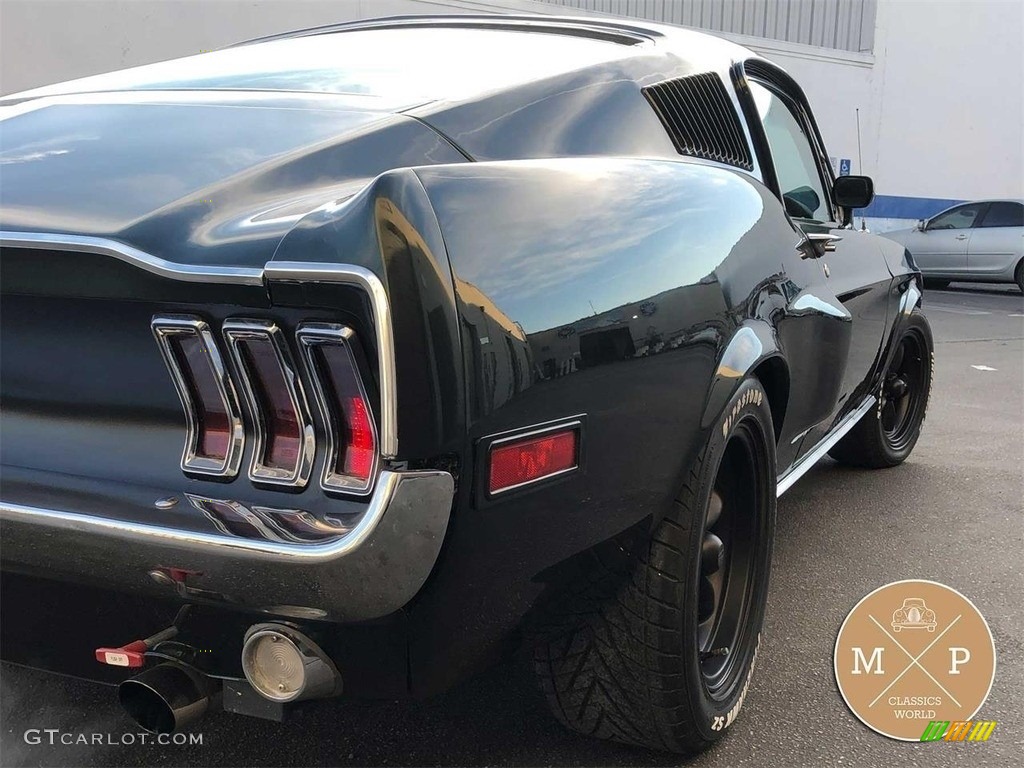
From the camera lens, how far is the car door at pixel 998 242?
47.9 feet

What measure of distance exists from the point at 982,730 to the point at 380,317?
1.85 meters

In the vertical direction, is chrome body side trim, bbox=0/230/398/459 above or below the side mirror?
above

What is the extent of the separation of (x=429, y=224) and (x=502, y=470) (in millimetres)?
383

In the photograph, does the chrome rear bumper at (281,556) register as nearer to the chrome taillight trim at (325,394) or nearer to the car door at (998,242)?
the chrome taillight trim at (325,394)

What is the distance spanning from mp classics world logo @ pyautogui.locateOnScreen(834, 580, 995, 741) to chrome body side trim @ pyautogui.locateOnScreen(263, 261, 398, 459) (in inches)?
61.7

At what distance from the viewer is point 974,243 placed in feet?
48.7

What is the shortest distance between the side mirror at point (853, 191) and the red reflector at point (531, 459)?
2.49 meters

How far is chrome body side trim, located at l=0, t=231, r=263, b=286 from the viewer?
145cm

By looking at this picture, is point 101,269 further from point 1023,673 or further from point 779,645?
point 1023,673

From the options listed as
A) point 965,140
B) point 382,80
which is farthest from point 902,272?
point 965,140

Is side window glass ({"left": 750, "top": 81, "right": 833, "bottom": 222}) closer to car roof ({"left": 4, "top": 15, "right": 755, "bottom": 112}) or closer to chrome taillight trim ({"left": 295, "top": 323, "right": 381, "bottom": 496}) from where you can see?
car roof ({"left": 4, "top": 15, "right": 755, "bottom": 112})

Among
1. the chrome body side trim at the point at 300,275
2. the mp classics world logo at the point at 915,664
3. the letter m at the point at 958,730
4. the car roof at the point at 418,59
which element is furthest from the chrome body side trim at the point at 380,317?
the letter m at the point at 958,730

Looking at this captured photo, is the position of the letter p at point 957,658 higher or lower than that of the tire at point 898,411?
higher

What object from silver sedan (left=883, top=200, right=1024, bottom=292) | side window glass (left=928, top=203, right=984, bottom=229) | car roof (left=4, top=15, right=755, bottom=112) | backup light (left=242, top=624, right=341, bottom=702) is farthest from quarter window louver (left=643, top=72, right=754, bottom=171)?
side window glass (left=928, top=203, right=984, bottom=229)
